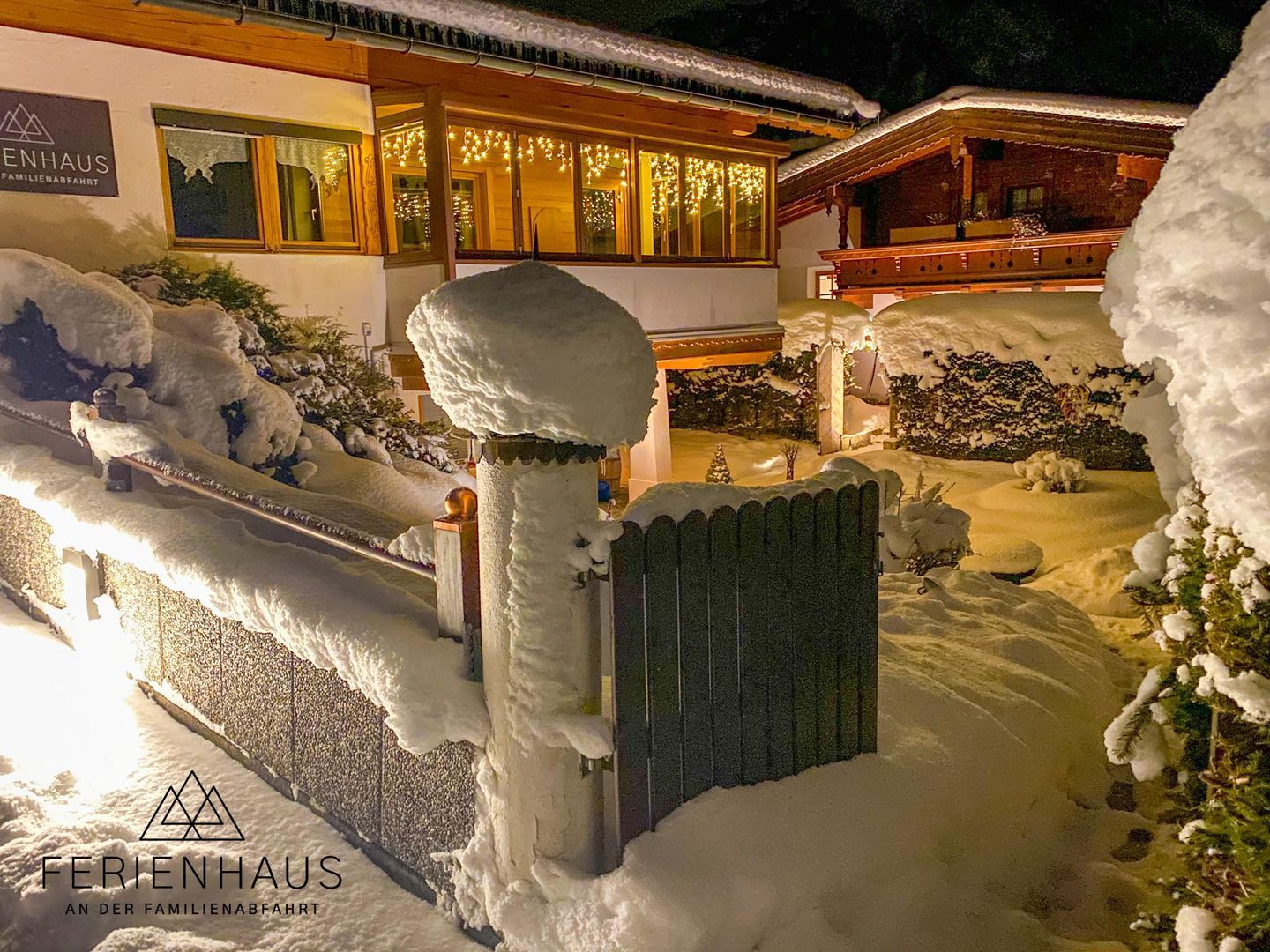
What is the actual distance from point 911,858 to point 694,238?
10.8 meters

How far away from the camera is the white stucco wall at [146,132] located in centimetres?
938

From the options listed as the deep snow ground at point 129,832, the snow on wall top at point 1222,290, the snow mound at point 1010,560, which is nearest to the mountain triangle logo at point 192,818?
the deep snow ground at point 129,832

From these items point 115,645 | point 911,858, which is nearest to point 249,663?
point 115,645

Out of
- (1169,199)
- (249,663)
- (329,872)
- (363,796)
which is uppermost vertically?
(1169,199)

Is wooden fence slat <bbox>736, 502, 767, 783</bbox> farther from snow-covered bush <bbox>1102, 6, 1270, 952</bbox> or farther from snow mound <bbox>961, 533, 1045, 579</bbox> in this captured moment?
snow mound <bbox>961, 533, 1045, 579</bbox>

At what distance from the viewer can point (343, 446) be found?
8.91 metres

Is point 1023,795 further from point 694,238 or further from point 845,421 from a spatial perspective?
point 845,421

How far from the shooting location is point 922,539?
8.55m

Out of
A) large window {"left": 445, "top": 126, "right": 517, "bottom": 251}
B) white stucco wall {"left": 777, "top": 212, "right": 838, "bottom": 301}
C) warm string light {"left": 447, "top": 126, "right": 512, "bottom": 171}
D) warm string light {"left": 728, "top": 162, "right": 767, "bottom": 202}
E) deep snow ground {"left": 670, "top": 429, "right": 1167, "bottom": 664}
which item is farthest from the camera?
white stucco wall {"left": 777, "top": 212, "right": 838, "bottom": 301}

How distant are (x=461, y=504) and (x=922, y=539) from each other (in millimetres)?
6149

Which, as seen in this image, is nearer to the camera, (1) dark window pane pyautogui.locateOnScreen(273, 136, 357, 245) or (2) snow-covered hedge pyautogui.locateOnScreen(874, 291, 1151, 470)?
(1) dark window pane pyautogui.locateOnScreen(273, 136, 357, 245)

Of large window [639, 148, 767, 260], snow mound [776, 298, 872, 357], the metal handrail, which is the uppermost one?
large window [639, 148, 767, 260]

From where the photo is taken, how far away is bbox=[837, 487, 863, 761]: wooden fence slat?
3910 millimetres

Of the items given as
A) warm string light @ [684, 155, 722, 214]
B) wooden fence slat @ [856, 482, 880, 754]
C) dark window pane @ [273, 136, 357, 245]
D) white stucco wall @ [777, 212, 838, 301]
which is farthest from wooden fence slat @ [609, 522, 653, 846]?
white stucco wall @ [777, 212, 838, 301]
